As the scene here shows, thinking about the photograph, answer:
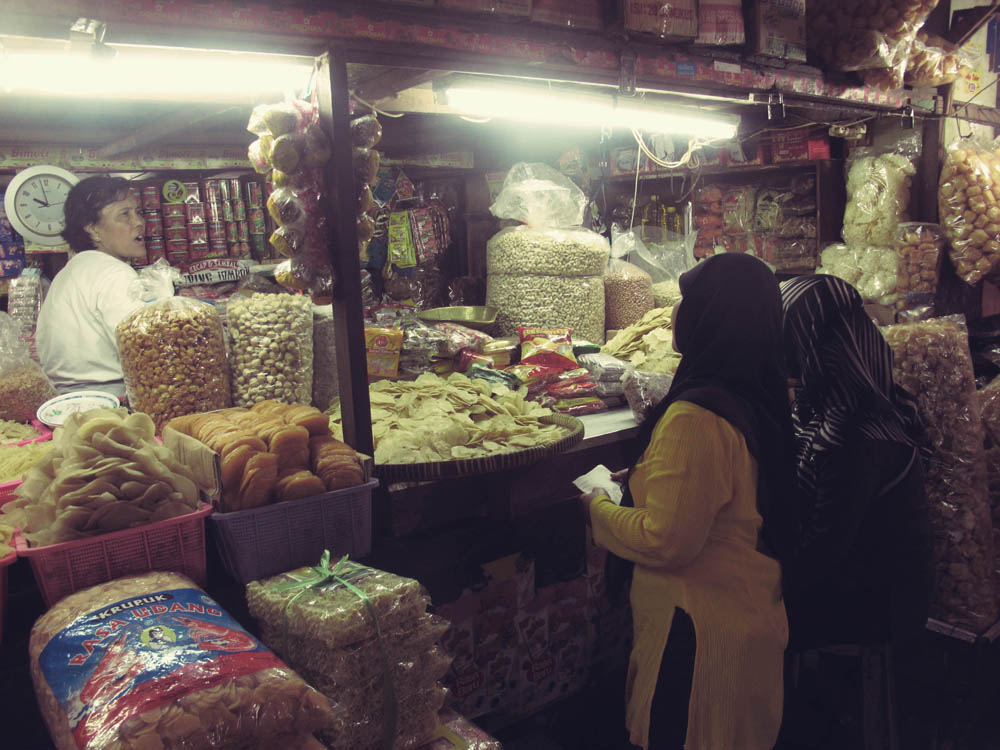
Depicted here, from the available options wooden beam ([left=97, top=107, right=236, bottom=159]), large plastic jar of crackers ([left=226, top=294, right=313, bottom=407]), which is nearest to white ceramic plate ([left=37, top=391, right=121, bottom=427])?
large plastic jar of crackers ([left=226, top=294, right=313, bottom=407])

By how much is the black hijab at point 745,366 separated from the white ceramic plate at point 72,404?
1.46 m

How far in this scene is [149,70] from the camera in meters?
1.58

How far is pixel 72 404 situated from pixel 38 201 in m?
2.28

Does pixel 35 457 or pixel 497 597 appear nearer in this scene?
pixel 35 457

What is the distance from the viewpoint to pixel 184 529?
1381 millimetres

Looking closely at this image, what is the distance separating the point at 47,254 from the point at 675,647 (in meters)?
4.10

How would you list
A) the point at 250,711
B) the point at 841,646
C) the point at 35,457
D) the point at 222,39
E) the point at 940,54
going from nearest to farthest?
the point at 250,711 → the point at 222,39 → the point at 35,457 → the point at 841,646 → the point at 940,54

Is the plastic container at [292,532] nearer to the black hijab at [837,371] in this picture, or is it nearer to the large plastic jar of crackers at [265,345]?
the large plastic jar of crackers at [265,345]

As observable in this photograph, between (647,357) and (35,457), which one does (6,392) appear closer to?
(35,457)

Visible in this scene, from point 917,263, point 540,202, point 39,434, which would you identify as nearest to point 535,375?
point 540,202

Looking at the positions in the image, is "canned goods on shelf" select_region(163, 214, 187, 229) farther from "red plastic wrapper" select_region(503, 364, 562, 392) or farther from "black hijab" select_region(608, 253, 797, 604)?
"black hijab" select_region(608, 253, 797, 604)

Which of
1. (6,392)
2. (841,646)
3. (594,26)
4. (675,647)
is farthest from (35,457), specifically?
(841,646)

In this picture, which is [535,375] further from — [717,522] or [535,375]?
[717,522]

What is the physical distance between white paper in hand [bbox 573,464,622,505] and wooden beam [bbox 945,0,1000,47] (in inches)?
132
